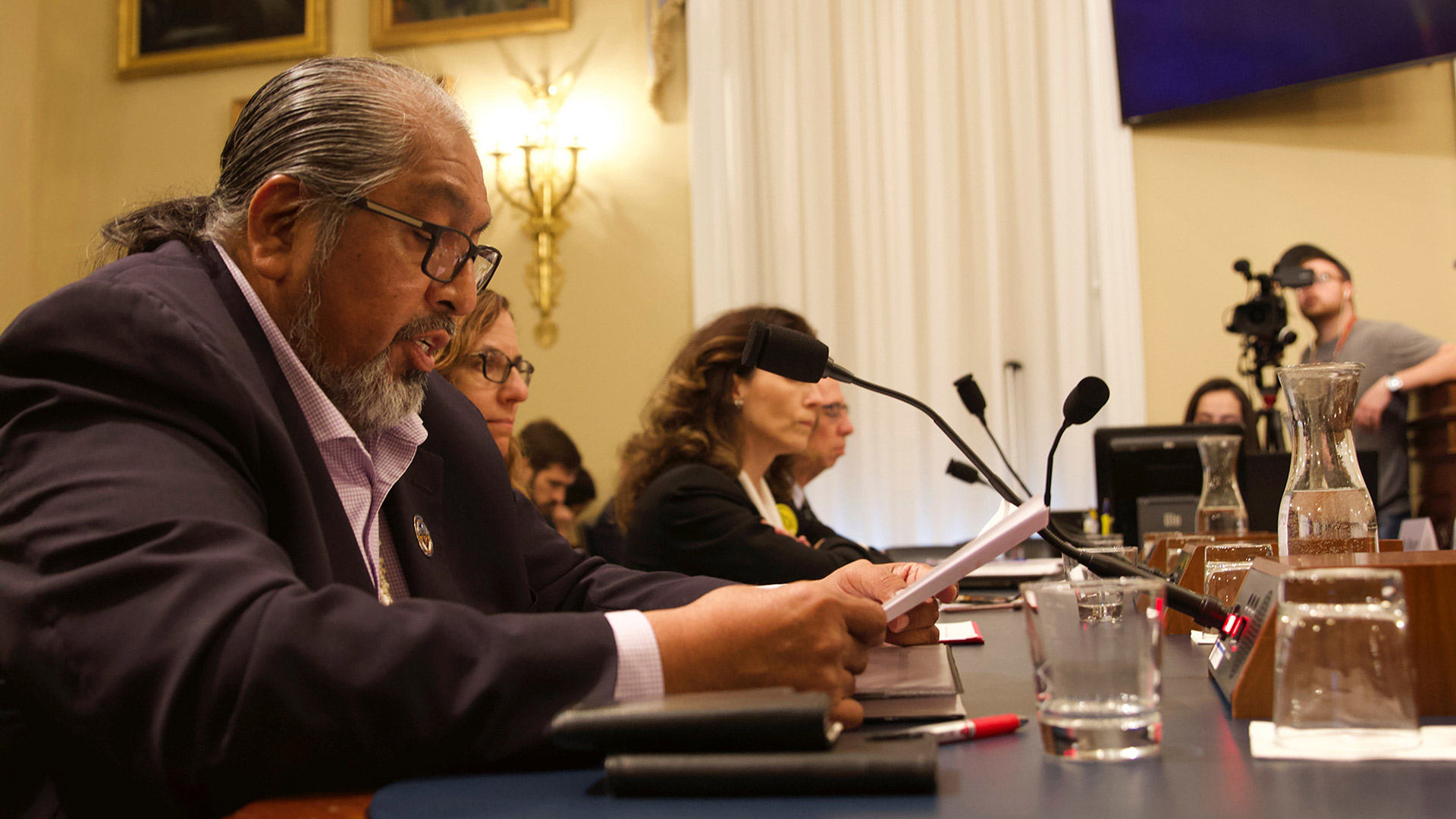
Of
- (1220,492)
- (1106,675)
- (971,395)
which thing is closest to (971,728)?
(1106,675)

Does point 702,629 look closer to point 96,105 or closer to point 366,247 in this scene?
point 366,247

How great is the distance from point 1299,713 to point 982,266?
4237 mm

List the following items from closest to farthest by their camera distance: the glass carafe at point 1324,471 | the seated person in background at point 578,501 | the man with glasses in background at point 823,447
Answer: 1. the glass carafe at point 1324,471
2. the man with glasses in background at point 823,447
3. the seated person in background at point 578,501

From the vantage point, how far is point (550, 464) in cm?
445

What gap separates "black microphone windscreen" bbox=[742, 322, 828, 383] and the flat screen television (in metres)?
3.98

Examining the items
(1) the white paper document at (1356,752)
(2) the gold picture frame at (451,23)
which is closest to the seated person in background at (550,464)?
(2) the gold picture frame at (451,23)

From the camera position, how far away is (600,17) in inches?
202

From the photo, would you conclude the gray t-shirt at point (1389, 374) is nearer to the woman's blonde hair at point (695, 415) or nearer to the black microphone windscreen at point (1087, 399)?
the woman's blonde hair at point (695, 415)

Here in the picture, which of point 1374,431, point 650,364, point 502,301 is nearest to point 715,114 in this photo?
point 650,364

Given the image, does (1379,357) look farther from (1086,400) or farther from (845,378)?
(845,378)

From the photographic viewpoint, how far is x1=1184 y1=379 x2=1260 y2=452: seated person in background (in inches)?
166

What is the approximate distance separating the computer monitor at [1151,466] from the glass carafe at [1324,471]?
1716 mm

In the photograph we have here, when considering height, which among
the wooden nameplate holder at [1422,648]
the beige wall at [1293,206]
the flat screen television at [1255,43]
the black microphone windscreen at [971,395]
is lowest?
the wooden nameplate holder at [1422,648]

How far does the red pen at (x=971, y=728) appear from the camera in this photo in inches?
31.8
